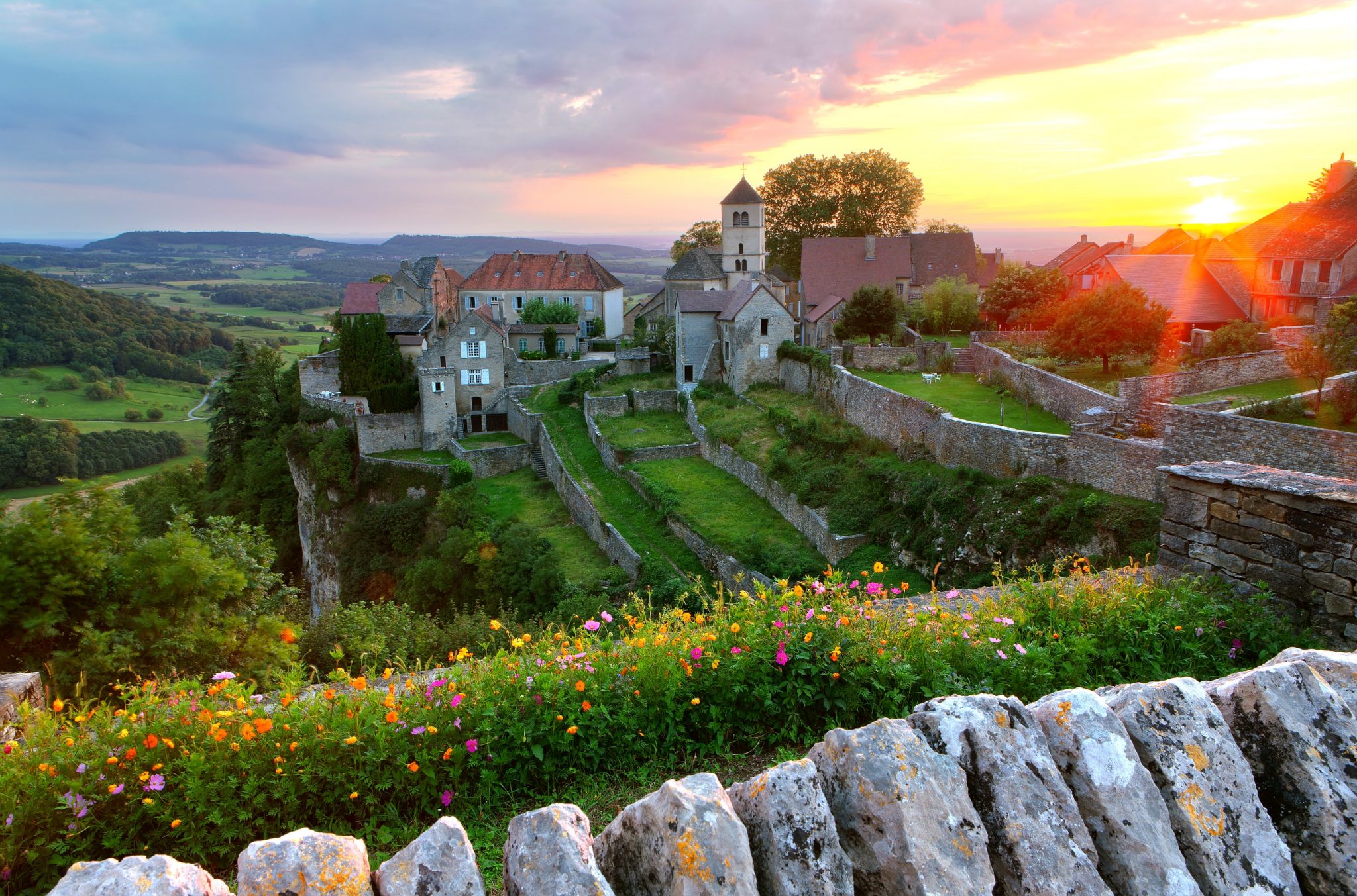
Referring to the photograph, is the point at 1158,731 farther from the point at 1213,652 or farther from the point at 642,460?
the point at 642,460

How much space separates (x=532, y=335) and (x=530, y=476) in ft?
55.1

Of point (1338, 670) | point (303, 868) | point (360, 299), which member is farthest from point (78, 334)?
point (1338, 670)

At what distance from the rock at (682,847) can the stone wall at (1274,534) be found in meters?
4.48

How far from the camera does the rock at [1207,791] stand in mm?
2898

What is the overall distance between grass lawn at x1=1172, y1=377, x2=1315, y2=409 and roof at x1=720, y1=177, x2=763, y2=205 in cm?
3607

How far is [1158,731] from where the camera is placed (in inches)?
122

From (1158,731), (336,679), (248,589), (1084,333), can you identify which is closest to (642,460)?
(1084,333)

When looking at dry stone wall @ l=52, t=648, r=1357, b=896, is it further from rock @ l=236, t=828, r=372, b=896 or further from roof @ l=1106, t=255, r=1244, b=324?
roof @ l=1106, t=255, r=1244, b=324

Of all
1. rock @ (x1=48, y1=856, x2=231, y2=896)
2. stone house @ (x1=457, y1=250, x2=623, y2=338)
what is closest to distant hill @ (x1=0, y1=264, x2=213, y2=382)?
stone house @ (x1=457, y1=250, x2=623, y2=338)

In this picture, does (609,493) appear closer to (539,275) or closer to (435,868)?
(435,868)

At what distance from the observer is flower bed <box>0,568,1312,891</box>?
4.23 meters

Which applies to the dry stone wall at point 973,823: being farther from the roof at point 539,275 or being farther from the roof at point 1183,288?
the roof at point 539,275

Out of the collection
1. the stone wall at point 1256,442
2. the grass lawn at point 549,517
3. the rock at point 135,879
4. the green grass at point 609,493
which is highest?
the rock at point 135,879

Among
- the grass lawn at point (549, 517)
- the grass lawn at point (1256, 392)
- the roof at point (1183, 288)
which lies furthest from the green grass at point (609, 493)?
the roof at point (1183, 288)
